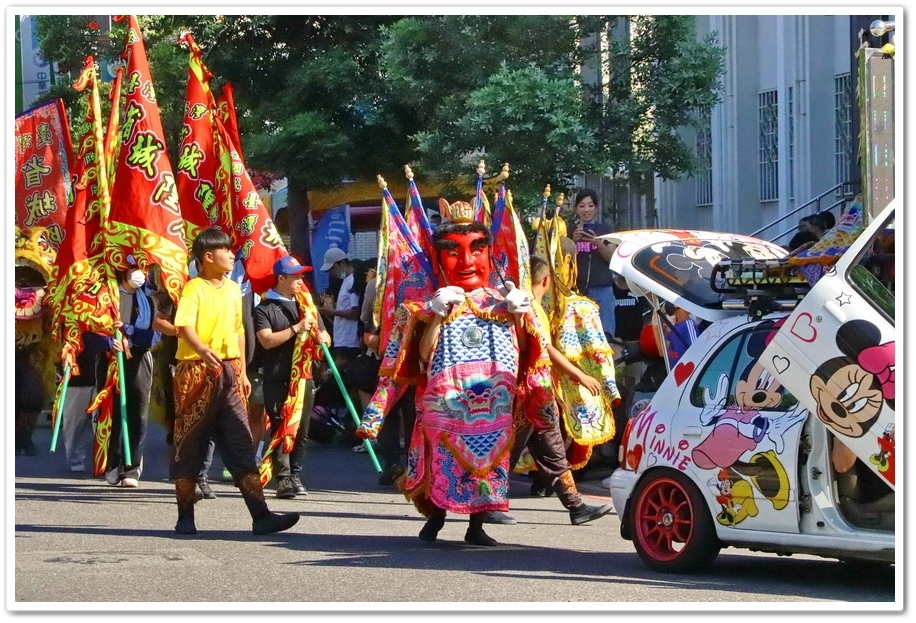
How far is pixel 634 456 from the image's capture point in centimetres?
880

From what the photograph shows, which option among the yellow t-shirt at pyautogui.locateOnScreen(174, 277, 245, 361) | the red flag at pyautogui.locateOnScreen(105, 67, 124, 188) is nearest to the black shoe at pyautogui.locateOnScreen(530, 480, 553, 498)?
the yellow t-shirt at pyautogui.locateOnScreen(174, 277, 245, 361)

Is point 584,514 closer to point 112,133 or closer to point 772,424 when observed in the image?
point 772,424

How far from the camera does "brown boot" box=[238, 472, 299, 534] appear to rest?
1001cm

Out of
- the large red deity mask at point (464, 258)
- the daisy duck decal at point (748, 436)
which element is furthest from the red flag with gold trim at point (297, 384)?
the daisy duck decal at point (748, 436)

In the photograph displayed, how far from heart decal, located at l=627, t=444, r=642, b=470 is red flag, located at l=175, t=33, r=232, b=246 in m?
5.04

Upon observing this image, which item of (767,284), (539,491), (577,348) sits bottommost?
(539,491)

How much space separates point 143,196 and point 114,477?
8.01 ft

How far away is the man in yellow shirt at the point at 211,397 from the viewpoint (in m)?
10.0

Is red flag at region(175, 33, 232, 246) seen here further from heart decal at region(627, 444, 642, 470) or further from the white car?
heart decal at region(627, 444, 642, 470)

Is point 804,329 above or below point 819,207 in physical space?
below

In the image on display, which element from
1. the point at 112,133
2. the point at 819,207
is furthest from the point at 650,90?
the point at 112,133
